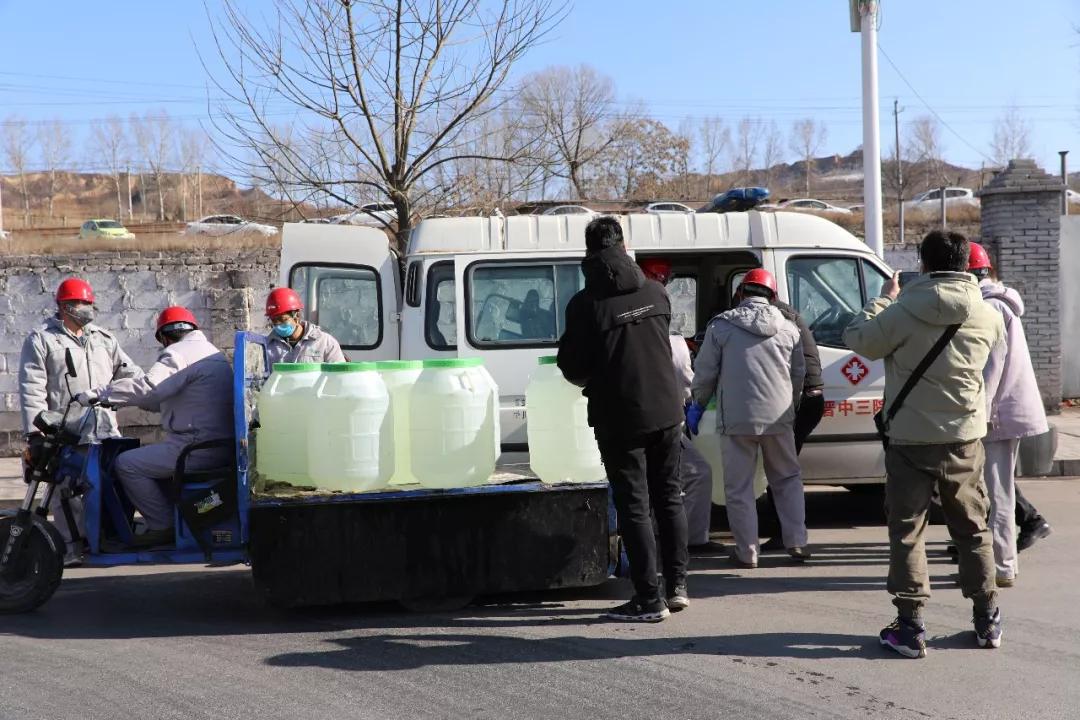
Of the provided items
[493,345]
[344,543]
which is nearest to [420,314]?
[493,345]

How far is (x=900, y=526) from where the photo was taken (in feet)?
15.8

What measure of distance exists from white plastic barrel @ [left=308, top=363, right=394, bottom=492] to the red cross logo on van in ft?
11.8

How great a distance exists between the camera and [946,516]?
16.0ft

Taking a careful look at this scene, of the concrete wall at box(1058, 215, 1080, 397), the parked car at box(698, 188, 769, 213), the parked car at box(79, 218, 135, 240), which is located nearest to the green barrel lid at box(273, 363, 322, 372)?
the parked car at box(698, 188, 769, 213)

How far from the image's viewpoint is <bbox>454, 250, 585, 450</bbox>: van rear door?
303 inches

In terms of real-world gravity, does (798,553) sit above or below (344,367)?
below

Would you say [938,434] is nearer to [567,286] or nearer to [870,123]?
[567,286]

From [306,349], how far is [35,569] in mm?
2005

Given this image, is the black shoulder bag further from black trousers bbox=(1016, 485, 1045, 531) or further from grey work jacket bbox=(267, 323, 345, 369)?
grey work jacket bbox=(267, 323, 345, 369)

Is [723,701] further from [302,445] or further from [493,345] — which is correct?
[493,345]

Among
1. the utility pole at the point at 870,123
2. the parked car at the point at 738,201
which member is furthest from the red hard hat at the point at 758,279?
the utility pole at the point at 870,123

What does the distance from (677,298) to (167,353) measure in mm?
4415

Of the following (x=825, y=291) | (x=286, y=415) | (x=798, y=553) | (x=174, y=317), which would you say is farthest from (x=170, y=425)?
(x=825, y=291)

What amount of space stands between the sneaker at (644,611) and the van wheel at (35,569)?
2.95m
